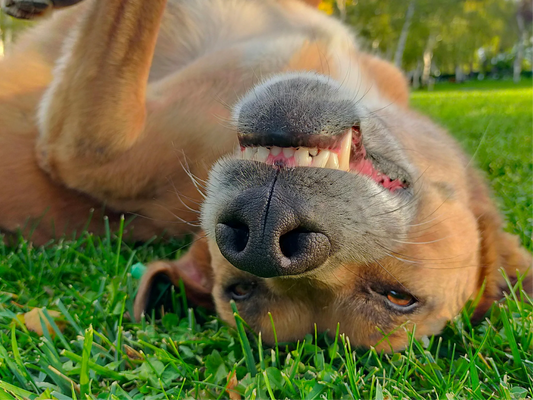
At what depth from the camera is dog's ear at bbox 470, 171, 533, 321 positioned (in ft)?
7.47

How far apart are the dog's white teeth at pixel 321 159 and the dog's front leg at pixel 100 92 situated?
150cm

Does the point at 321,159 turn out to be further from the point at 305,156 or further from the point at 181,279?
the point at 181,279

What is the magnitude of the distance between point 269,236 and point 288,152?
0.39m

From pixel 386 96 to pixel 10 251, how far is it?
8.38 ft

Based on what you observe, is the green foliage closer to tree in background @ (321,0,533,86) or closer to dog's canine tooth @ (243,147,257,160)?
tree in background @ (321,0,533,86)

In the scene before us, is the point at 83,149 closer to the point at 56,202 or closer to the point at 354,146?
the point at 56,202

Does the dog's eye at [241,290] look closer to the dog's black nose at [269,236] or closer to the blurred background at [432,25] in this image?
the dog's black nose at [269,236]

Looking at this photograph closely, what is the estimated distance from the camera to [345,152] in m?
1.79

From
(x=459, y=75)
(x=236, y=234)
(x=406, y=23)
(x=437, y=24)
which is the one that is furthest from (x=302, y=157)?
(x=459, y=75)

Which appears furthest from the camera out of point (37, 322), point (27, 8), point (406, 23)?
point (406, 23)

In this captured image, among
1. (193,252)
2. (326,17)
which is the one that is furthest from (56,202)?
(326,17)

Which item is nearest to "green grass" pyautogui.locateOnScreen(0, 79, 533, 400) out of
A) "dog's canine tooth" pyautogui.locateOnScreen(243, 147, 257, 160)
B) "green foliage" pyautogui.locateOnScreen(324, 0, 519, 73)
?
"dog's canine tooth" pyautogui.locateOnScreen(243, 147, 257, 160)

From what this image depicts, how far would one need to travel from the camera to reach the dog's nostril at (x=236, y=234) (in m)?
1.49

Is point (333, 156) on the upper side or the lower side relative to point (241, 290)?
upper
